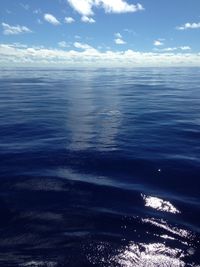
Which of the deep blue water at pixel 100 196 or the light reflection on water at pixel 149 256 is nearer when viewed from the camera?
the light reflection on water at pixel 149 256

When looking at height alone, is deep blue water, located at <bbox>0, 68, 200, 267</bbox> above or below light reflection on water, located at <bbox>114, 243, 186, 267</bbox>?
below

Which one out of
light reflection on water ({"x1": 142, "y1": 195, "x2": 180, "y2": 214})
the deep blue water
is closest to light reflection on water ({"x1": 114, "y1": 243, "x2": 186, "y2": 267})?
the deep blue water

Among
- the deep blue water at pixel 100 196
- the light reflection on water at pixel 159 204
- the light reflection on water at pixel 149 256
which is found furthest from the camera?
the light reflection on water at pixel 159 204

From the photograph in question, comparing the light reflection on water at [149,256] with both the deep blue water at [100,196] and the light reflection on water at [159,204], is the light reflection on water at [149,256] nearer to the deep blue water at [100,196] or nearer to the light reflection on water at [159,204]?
the deep blue water at [100,196]

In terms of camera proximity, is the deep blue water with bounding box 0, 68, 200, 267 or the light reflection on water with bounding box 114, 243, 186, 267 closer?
the light reflection on water with bounding box 114, 243, 186, 267

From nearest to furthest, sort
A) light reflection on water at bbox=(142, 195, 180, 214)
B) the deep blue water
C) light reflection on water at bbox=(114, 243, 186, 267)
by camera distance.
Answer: light reflection on water at bbox=(114, 243, 186, 267) < the deep blue water < light reflection on water at bbox=(142, 195, 180, 214)

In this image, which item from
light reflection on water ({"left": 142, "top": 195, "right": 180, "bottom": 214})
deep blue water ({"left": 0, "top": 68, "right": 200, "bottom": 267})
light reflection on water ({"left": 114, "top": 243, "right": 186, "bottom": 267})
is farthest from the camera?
light reflection on water ({"left": 142, "top": 195, "right": 180, "bottom": 214})

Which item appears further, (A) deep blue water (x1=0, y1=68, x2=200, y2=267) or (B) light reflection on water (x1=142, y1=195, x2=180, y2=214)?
(B) light reflection on water (x1=142, y1=195, x2=180, y2=214)

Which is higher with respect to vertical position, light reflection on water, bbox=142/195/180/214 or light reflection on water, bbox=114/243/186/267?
light reflection on water, bbox=114/243/186/267

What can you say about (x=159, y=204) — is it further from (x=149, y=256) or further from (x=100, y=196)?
(x=149, y=256)

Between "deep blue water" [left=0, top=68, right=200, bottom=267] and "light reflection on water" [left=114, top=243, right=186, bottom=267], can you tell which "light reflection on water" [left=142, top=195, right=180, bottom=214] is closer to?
"deep blue water" [left=0, top=68, right=200, bottom=267]

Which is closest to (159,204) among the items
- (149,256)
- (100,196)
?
(100,196)

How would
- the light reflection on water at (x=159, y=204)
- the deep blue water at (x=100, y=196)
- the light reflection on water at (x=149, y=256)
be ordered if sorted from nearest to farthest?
the light reflection on water at (x=149, y=256) < the deep blue water at (x=100, y=196) < the light reflection on water at (x=159, y=204)

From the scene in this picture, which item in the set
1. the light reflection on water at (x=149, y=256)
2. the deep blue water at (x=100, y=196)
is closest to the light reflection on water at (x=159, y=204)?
the deep blue water at (x=100, y=196)
